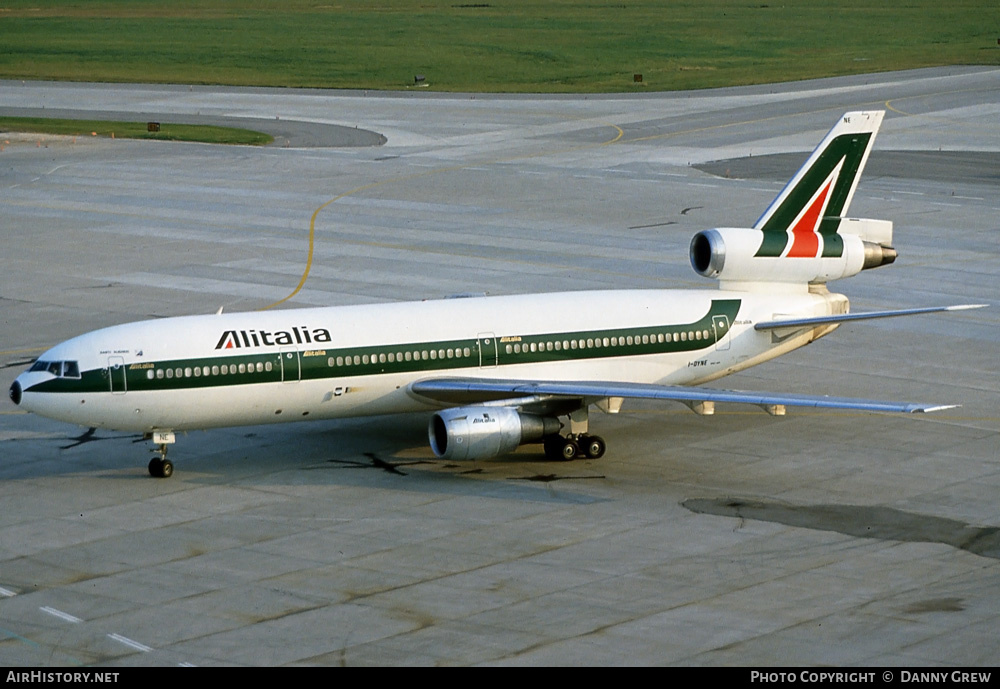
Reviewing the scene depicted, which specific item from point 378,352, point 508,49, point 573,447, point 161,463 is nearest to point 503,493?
point 573,447

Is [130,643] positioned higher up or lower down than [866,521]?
lower down

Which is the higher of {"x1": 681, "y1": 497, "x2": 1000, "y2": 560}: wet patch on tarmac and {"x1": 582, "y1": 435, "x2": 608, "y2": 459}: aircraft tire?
{"x1": 582, "y1": 435, "x2": 608, "y2": 459}: aircraft tire

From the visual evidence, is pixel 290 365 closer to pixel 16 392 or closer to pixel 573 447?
pixel 16 392

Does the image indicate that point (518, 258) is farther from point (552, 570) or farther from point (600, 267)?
point (552, 570)

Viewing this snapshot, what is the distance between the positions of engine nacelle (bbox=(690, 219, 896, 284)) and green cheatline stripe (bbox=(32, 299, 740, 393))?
1289 mm

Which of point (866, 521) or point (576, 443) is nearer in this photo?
point (866, 521)

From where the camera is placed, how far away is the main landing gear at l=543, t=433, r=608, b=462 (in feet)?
132

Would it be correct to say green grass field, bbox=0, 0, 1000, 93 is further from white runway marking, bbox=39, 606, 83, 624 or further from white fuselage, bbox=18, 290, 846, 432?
white runway marking, bbox=39, 606, 83, 624

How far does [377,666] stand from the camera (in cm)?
2684

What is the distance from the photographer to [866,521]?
34.8 m

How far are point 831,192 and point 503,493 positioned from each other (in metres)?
14.8

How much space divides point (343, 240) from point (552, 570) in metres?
43.4

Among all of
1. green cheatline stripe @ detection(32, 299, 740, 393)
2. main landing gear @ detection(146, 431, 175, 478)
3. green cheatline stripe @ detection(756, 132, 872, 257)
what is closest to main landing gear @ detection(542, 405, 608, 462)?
green cheatline stripe @ detection(32, 299, 740, 393)

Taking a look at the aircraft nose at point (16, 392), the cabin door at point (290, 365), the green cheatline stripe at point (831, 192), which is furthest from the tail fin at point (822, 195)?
the aircraft nose at point (16, 392)
